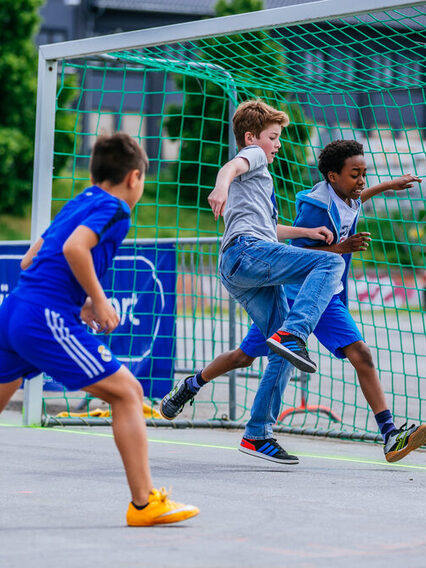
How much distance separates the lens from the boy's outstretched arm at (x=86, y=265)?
3.68 metres

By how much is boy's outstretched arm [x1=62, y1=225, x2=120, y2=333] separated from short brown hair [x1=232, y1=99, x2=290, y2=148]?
6.73 feet

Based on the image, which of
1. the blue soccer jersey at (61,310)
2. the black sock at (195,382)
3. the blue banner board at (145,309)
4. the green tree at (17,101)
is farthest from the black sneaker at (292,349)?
the green tree at (17,101)

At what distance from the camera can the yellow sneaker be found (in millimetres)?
3809

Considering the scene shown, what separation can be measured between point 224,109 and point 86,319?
471cm

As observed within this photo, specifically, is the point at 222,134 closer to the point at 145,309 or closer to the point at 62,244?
the point at 145,309

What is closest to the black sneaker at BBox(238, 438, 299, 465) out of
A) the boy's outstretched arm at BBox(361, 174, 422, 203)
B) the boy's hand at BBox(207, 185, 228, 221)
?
the boy's hand at BBox(207, 185, 228, 221)

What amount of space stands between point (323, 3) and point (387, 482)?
2799mm

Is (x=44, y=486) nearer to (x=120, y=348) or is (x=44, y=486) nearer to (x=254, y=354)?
(x=254, y=354)

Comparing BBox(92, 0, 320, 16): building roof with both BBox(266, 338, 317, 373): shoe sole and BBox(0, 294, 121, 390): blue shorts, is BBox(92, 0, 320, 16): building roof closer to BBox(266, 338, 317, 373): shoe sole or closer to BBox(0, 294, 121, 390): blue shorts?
BBox(266, 338, 317, 373): shoe sole

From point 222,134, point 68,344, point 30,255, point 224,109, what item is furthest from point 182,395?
point 222,134

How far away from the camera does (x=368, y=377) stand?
17.9ft

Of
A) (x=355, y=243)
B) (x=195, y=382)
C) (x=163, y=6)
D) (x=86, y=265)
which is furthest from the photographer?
(x=163, y=6)

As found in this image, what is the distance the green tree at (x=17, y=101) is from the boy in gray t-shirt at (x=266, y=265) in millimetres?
26742

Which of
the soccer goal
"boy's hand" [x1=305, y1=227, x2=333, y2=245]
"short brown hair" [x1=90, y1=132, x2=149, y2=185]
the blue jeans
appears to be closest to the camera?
"short brown hair" [x1=90, y1=132, x2=149, y2=185]
